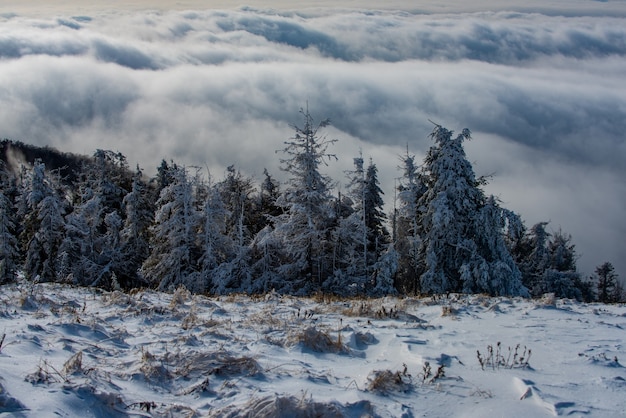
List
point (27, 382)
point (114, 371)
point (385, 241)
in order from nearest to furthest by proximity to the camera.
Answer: point (27, 382), point (114, 371), point (385, 241)

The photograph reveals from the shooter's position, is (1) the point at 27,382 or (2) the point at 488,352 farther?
(2) the point at 488,352

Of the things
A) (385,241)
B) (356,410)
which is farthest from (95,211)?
(356,410)

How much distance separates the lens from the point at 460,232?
24.7 m

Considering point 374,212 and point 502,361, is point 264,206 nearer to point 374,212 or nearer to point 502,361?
point 374,212

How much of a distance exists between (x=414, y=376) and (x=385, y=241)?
29.7m

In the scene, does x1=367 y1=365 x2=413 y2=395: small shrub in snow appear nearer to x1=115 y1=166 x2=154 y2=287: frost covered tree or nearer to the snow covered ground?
the snow covered ground

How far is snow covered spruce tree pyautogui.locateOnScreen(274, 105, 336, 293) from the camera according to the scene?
25250 mm

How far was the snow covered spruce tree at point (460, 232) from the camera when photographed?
77.1 ft

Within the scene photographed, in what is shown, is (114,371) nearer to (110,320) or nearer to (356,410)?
(356,410)

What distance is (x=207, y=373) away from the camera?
564cm

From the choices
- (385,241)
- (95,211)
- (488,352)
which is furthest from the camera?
Result: (385,241)

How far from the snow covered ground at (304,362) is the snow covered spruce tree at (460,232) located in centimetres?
1364

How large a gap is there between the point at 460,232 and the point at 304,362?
777 inches

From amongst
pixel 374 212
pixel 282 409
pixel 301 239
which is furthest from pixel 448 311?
pixel 374 212
